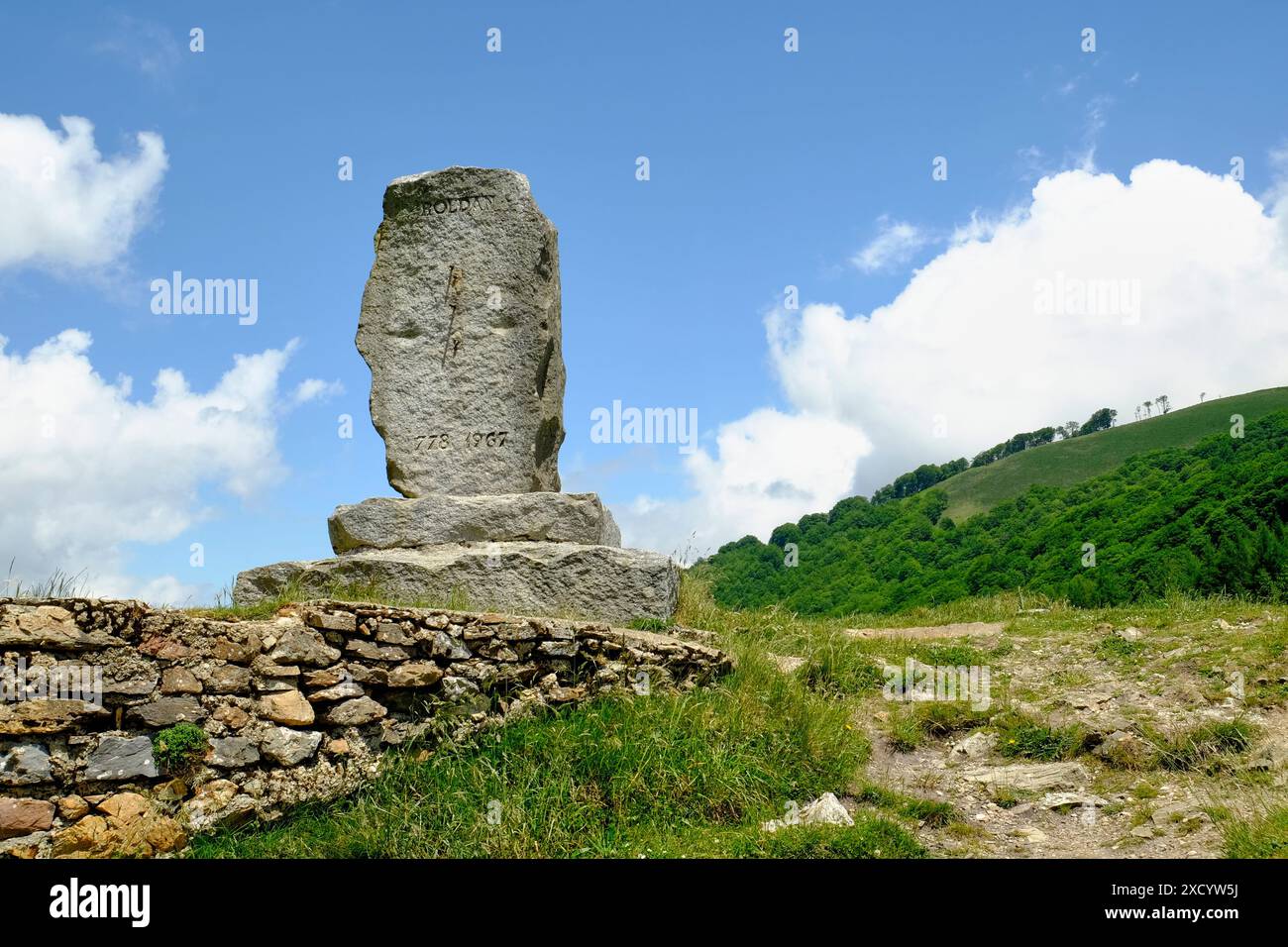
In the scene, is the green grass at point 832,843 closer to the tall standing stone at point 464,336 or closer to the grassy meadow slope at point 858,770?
the grassy meadow slope at point 858,770

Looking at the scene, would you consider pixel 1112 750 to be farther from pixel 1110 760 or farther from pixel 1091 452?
pixel 1091 452

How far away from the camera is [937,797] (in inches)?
251

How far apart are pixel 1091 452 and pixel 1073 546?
4289cm

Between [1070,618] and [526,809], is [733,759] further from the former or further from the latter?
[1070,618]

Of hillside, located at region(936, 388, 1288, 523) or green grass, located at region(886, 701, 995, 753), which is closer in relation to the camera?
green grass, located at region(886, 701, 995, 753)

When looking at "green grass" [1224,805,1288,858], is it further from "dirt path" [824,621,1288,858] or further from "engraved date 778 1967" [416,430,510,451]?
"engraved date 778 1967" [416,430,510,451]

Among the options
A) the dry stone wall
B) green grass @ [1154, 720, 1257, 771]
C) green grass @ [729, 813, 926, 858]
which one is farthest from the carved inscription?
green grass @ [1154, 720, 1257, 771]

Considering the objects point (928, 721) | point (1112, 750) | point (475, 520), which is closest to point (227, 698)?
point (475, 520)

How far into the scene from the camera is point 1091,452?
6209cm

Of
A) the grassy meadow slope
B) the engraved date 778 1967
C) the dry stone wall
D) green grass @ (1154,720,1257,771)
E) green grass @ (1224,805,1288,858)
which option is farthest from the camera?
the engraved date 778 1967

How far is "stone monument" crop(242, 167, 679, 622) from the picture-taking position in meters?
8.48

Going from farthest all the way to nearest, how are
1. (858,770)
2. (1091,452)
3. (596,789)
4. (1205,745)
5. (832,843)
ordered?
(1091,452)
(858,770)
(1205,745)
(596,789)
(832,843)

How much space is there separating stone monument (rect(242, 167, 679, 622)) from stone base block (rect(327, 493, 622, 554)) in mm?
10
